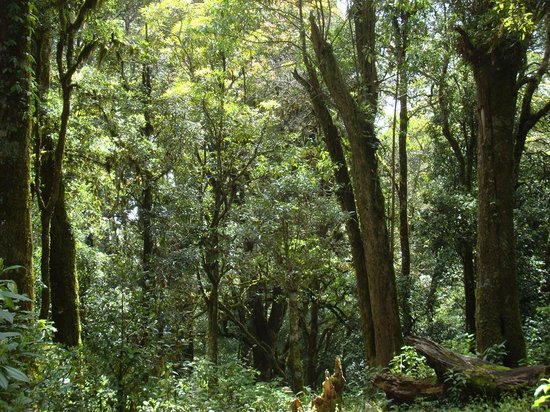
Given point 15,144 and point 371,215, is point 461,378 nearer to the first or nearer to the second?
point 371,215

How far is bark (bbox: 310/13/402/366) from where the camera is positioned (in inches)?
391

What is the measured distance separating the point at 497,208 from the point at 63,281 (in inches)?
314

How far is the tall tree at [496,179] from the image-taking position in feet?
27.2

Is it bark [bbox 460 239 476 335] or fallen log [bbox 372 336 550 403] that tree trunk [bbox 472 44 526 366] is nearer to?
fallen log [bbox 372 336 550 403]

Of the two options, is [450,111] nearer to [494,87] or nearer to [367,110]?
[367,110]

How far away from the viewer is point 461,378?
6582mm

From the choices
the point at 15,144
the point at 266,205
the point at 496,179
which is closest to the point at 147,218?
the point at 266,205

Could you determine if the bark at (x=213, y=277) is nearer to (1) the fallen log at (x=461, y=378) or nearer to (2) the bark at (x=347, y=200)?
(2) the bark at (x=347, y=200)

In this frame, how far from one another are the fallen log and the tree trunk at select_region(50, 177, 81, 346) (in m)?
5.84

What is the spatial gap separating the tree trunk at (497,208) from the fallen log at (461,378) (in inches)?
50.4

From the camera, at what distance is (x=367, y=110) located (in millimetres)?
10641

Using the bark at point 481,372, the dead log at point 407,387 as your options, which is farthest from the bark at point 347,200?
the bark at point 481,372

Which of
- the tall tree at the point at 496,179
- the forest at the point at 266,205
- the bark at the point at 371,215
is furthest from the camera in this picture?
the bark at the point at 371,215

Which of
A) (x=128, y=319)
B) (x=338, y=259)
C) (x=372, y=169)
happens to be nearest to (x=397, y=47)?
(x=372, y=169)
